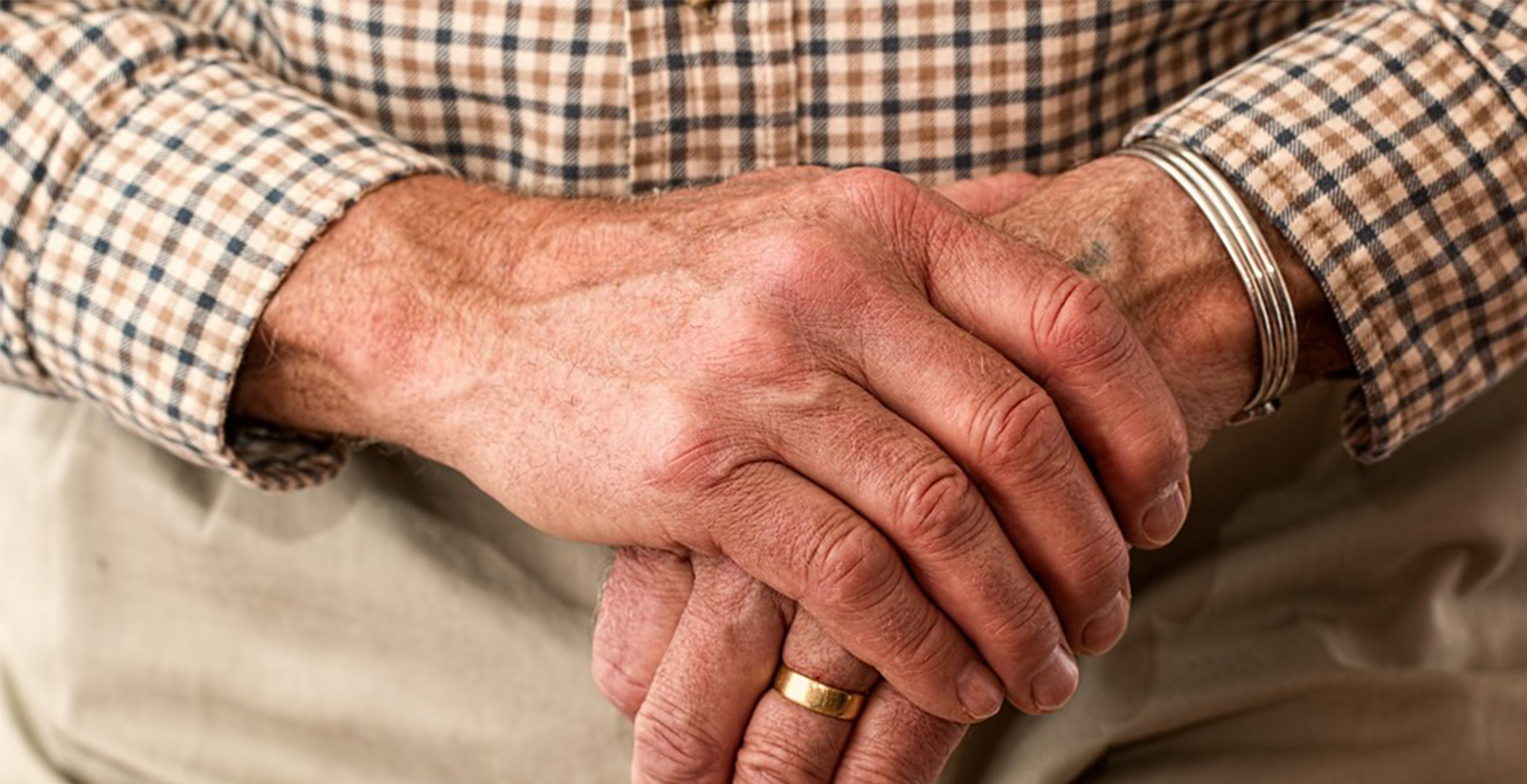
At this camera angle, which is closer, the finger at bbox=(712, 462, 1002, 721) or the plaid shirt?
the finger at bbox=(712, 462, 1002, 721)

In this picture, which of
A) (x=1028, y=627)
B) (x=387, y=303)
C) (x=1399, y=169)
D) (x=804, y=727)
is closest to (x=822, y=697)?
(x=804, y=727)

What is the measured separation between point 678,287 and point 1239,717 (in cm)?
49

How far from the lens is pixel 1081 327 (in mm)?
844

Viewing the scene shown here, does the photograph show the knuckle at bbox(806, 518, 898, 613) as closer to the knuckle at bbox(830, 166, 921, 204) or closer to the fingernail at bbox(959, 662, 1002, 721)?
the fingernail at bbox(959, 662, 1002, 721)

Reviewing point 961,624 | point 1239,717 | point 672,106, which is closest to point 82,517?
point 672,106

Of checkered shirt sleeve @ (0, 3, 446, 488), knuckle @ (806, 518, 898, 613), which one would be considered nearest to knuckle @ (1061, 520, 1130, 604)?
knuckle @ (806, 518, 898, 613)

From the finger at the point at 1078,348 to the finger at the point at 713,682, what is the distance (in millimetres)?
203

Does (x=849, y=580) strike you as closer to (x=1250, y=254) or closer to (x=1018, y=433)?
(x=1018, y=433)

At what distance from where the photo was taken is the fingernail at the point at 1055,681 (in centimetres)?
88

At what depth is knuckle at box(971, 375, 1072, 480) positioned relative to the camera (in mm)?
823

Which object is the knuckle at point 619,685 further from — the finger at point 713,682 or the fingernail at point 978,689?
the fingernail at point 978,689

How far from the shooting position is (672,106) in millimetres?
1038

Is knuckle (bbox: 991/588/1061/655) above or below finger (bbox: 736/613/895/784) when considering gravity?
above

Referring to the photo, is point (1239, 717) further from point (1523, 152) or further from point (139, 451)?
point (139, 451)
